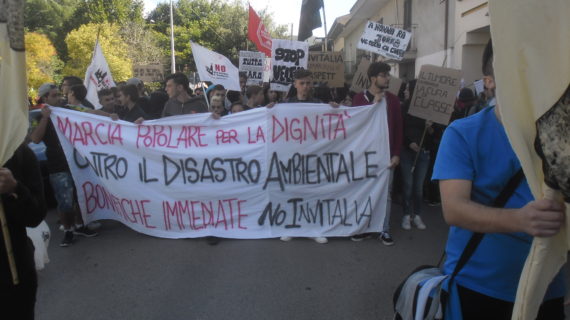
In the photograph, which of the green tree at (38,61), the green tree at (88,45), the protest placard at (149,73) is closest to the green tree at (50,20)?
the green tree at (38,61)

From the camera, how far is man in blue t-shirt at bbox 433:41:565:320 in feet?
5.09

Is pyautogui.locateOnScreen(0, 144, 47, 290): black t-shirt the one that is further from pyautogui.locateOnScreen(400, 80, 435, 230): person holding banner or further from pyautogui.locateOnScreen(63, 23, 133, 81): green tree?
pyautogui.locateOnScreen(63, 23, 133, 81): green tree

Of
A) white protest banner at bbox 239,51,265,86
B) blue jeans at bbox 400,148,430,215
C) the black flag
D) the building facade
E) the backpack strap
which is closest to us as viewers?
the backpack strap

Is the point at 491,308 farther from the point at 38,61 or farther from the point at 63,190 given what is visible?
the point at 38,61

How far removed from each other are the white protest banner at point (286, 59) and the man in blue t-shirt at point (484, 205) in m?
5.93

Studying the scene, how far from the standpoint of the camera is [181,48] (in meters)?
44.4

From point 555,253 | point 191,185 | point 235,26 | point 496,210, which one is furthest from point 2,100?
point 235,26

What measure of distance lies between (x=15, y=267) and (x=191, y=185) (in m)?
3.27

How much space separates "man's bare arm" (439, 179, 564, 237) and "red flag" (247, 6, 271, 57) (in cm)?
868

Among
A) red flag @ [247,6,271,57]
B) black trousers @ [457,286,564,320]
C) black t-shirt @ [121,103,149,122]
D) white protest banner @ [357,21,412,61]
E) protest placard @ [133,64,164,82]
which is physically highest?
red flag @ [247,6,271,57]

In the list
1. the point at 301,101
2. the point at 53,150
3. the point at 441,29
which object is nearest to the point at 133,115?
the point at 53,150

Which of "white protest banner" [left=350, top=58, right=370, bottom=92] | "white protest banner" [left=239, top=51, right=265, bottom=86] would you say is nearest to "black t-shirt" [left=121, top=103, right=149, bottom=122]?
"white protest banner" [left=350, top=58, right=370, bottom=92]

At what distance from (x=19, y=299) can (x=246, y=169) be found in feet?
10.8

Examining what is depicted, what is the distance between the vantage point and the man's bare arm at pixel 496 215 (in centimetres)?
122
